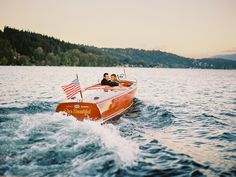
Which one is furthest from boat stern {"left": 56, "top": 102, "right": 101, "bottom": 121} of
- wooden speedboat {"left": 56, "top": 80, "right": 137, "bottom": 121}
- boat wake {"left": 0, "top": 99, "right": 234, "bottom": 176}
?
boat wake {"left": 0, "top": 99, "right": 234, "bottom": 176}

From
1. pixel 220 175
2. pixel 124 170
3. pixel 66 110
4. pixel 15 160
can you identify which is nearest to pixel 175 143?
pixel 220 175

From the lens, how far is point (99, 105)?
A: 12609 mm

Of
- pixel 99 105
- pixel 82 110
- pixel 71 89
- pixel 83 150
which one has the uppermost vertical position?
pixel 71 89

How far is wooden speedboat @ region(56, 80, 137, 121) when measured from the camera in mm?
12328

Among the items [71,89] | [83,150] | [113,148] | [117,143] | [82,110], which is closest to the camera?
[83,150]

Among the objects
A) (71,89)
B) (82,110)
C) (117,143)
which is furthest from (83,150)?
(71,89)

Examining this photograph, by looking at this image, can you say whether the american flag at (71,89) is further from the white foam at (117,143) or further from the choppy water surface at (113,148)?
the white foam at (117,143)

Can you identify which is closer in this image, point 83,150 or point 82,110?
point 83,150

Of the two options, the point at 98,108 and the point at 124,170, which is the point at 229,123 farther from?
the point at 124,170

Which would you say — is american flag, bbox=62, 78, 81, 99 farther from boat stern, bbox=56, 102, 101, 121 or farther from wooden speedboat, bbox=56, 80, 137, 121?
boat stern, bbox=56, 102, 101, 121

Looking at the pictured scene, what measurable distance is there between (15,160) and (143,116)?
10318 millimetres

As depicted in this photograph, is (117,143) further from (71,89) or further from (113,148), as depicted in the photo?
(71,89)

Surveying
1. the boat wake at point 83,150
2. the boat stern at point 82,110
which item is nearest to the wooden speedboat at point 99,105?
the boat stern at point 82,110

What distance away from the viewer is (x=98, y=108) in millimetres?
12477
